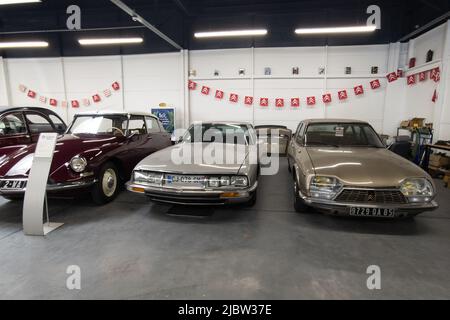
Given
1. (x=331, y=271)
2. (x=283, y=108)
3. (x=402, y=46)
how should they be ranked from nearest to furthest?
(x=331, y=271)
(x=402, y=46)
(x=283, y=108)

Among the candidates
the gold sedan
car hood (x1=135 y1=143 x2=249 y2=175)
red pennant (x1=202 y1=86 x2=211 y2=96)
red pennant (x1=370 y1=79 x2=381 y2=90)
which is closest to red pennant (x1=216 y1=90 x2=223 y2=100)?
red pennant (x1=202 y1=86 x2=211 y2=96)

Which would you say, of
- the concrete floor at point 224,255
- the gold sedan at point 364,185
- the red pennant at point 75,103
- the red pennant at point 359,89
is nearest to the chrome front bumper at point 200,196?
the concrete floor at point 224,255

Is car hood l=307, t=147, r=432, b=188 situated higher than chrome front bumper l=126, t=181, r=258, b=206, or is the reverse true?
car hood l=307, t=147, r=432, b=188

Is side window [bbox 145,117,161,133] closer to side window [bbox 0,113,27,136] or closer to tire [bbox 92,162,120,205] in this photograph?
tire [bbox 92,162,120,205]

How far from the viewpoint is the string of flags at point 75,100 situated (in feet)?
32.0

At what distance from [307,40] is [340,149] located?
21.6 ft

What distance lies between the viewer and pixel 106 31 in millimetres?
9453

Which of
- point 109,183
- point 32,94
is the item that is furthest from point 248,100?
point 32,94

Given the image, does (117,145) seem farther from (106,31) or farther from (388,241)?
(106,31)

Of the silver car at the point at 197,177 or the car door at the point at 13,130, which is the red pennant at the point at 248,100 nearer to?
the silver car at the point at 197,177

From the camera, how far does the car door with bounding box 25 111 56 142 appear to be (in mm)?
4980

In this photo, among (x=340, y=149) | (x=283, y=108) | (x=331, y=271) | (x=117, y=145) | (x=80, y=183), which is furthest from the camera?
(x=283, y=108)

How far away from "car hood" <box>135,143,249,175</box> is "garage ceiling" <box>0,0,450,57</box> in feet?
21.2
